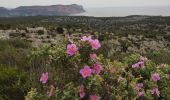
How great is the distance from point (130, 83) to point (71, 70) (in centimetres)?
93

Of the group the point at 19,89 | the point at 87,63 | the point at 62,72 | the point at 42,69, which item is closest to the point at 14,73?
the point at 19,89

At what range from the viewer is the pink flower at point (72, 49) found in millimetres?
4773

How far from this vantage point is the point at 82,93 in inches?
185

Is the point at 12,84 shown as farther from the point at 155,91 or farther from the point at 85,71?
the point at 155,91

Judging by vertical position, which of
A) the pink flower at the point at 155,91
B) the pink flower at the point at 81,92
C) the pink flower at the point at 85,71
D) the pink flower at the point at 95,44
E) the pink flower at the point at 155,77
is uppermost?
the pink flower at the point at 95,44

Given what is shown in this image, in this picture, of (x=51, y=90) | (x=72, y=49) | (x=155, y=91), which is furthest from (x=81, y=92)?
(x=155, y=91)

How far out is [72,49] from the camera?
479 centimetres

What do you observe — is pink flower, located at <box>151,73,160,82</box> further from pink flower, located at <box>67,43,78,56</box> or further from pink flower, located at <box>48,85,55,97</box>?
pink flower, located at <box>48,85,55,97</box>

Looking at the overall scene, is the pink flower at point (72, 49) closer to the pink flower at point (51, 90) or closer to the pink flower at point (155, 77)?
the pink flower at point (51, 90)

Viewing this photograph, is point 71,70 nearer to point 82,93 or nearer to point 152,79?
point 82,93

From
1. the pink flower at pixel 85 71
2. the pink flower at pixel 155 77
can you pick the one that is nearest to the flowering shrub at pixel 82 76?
the pink flower at pixel 85 71

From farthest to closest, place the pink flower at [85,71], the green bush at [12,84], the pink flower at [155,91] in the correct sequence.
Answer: the green bush at [12,84], the pink flower at [155,91], the pink flower at [85,71]

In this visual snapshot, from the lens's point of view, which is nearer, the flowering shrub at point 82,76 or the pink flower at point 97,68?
the flowering shrub at point 82,76

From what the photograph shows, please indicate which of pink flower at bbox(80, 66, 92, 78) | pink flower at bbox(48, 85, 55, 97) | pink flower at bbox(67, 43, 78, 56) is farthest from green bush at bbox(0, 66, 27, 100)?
pink flower at bbox(80, 66, 92, 78)
